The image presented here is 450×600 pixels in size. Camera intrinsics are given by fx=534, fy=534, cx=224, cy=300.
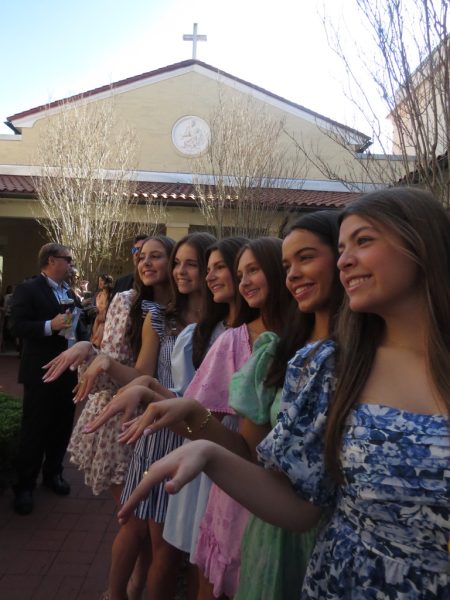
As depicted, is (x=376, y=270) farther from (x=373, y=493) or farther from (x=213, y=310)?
(x=213, y=310)

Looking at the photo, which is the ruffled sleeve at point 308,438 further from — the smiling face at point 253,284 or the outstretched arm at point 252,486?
the smiling face at point 253,284

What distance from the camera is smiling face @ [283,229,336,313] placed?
5.86ft

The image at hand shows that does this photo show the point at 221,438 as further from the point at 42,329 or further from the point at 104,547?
the point at 42,329

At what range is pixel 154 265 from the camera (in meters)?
3.15

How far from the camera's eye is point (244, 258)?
2287 millimetres

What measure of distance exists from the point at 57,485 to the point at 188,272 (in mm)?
2832

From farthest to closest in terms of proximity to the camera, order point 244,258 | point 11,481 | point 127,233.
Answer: point 127,233 < point 11,481 < point 244,258

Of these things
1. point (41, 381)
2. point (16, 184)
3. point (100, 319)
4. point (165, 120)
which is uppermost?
point (165, 120)

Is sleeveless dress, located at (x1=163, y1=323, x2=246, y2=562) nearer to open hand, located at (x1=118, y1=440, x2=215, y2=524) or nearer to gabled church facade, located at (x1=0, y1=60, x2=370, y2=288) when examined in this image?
open hand, located at (x1=118, y1=440, x2=215, y2=524)

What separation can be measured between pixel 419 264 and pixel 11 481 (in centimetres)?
437

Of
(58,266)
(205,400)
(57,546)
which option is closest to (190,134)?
(58,266)

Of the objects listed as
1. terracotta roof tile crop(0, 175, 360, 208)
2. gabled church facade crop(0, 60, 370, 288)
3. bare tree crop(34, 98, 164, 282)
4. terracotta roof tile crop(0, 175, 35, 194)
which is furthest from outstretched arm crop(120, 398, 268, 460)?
terracotta roof tile crop(0, 175, 35, 194)

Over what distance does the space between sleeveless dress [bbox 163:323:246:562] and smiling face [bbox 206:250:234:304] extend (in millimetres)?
236

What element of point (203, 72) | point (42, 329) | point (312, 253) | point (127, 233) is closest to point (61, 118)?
point (127, 233)
